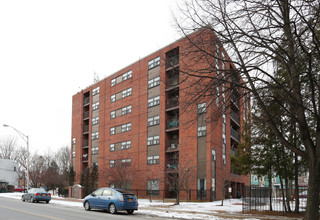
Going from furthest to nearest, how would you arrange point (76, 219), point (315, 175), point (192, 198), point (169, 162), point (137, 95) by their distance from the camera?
point (137, 95) → point (169, 162) → point (192, 198) → point (76, 219) → point (315, 175)

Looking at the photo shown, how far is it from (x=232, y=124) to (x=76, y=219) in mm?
36868

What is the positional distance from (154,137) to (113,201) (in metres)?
23.5

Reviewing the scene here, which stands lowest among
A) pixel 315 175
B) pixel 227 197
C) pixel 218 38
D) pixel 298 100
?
pixel 227 197

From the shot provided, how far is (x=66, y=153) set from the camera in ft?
347

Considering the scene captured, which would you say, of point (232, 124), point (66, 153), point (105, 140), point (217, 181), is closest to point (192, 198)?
point (217, 181)

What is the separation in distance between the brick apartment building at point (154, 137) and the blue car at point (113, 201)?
9416 millimetres

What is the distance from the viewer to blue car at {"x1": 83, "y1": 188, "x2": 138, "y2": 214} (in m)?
18.9

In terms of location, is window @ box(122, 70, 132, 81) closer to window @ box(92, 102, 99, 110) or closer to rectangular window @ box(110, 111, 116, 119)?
rectangular window @ box(110, 111, 116, 119)

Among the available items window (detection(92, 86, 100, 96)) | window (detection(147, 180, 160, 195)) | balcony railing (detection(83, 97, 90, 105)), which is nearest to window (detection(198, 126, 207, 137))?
window (detection(147, 180, 160, 195))

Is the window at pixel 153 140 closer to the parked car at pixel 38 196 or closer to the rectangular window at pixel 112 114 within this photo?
the rectangular window at pixel 112 114

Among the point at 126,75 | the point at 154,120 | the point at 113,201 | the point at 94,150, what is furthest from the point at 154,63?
the point at 113,201

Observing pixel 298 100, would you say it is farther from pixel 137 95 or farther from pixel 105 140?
pixel 105 140

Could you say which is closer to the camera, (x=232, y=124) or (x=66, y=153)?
(x=232, y=124)

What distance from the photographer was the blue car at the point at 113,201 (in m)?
18.9
